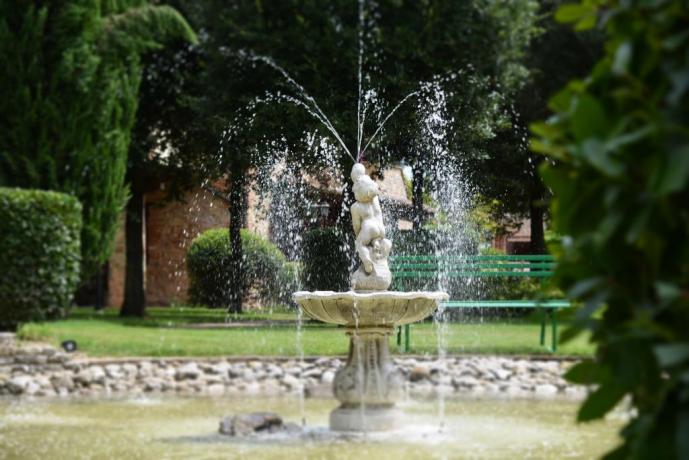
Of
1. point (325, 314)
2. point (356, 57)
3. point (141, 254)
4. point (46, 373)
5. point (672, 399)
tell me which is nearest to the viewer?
point (672, 399)

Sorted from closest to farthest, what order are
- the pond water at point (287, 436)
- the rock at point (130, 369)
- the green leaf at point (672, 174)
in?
1. the green leaf at point (672, 174)
2. the pond water at point (287, 436)
3. the rock at point (130, 369)

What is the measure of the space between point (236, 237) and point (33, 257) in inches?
182

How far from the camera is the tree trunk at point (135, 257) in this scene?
21.3 m

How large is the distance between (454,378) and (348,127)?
21.0 ft

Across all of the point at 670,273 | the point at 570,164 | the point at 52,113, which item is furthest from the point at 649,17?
the point at 52,113

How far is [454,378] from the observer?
11.5 meters

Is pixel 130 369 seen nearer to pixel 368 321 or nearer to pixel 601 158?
pixel 368 321

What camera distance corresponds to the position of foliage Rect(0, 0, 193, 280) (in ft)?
51.8

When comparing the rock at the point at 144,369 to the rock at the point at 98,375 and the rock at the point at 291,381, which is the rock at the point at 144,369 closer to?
the rock at the point at 98,375

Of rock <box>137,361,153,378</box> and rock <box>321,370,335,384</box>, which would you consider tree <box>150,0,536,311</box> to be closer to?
rock <box>137,361,153,378</box>

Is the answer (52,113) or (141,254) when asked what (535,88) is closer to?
(141,254)

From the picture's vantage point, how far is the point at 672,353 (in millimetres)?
1496

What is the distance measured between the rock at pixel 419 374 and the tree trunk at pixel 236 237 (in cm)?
652

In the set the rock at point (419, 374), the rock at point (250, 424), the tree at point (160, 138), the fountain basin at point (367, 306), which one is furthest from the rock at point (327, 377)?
the tree at point (160, 138)
